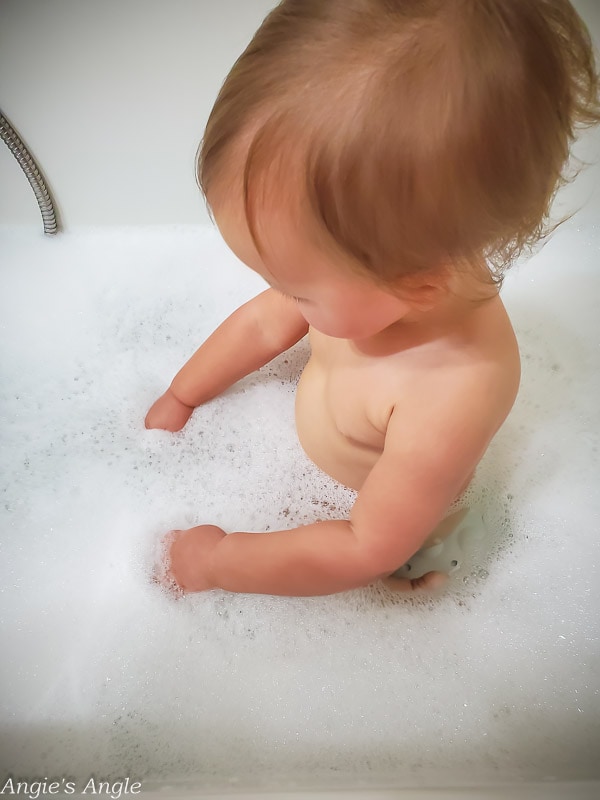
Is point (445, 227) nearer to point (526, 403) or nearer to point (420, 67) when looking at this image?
point (420, 67)

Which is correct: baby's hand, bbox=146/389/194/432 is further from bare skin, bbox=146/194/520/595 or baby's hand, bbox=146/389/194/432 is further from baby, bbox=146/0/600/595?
baby, bbox=146/0/600/595

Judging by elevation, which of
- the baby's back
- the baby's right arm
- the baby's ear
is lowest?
the baby's right arm

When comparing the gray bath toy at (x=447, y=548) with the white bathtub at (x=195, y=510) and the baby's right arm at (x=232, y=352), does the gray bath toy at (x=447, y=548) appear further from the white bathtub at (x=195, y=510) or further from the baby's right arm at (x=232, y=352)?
the baby's right arm at (x=232, y=352)

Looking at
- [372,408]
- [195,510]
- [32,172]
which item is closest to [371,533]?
[372,408]

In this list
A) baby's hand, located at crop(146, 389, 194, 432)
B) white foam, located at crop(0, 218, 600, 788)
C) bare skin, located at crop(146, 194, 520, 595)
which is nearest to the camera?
bare skin, located at crop(146, 194, 520, 595)

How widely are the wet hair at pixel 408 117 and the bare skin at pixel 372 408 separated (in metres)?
0.04

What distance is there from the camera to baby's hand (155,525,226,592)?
735 mm

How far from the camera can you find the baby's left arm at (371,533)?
52 centimetres

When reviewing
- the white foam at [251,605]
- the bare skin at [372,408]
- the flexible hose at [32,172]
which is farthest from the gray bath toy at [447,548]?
the flexible hose at [32,172]

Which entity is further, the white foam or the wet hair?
the white foam

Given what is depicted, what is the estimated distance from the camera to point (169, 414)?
35.3 inches

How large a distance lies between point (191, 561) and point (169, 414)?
232mm

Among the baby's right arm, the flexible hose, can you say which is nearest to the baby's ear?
the baby's right arm

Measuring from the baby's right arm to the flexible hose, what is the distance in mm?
389
